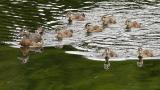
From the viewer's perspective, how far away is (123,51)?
2220 cm

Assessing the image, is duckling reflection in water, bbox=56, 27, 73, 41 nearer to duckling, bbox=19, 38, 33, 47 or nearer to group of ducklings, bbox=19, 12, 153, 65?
group of ducklings, bbox=19, 12, 153, 65

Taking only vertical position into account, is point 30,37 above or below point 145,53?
above

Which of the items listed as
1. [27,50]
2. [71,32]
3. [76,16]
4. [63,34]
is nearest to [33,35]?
[63,34]

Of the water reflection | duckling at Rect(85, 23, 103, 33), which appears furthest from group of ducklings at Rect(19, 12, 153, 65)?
the water reflection

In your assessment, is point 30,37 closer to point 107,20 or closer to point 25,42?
point 25,42

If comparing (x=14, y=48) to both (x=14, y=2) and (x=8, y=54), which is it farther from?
(x=14, y=2)

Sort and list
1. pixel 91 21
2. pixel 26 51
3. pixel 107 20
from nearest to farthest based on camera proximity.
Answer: pixel 26 51
pixel 107 20
pixel 91 21

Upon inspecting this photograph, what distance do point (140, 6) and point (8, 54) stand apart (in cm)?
1056

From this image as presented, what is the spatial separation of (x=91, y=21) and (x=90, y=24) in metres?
1.64

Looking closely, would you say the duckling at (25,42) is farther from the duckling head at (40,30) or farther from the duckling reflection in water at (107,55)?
the duckling reflection in water at (107,55)

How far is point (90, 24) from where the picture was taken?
85.4 ft

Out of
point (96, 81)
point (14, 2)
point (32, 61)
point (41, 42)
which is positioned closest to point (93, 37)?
point (41, 42)

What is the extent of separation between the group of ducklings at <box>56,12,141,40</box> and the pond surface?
0.78 ft

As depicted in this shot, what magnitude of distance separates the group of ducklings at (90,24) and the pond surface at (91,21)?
237mm
